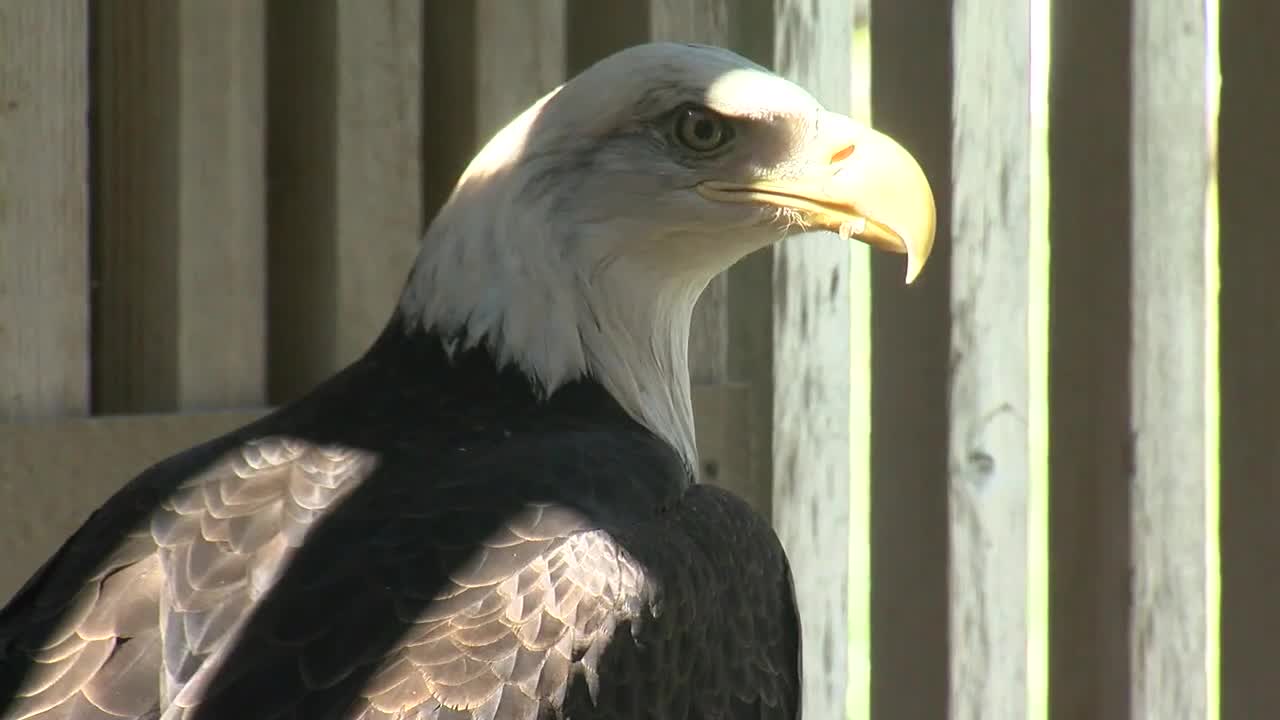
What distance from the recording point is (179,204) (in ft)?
10.2

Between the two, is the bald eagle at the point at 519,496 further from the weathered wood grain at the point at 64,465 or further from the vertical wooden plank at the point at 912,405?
the vertical wooden plank at the point at 912,405

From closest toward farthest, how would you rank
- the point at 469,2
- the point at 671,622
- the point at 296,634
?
the point at 296,634 → the point at 671,622 → the point at 469,2

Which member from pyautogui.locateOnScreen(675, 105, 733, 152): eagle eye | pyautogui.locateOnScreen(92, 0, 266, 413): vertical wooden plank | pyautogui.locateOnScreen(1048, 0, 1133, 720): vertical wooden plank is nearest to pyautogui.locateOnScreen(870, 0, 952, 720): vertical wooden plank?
pyautogui.locateOnScreen(1048, 0, 1133, 720): vertical wooden plank

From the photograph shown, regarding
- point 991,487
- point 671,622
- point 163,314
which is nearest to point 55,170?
point 163,314

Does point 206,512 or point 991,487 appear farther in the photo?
point 991,487

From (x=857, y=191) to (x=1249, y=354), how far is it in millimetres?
1145

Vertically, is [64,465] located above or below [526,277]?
below

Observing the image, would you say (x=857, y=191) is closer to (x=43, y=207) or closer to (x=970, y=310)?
(x=970, y=310)

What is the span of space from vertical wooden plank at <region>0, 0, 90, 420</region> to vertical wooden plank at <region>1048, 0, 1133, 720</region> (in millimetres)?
2015

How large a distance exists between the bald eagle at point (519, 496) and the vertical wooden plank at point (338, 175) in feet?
1.02

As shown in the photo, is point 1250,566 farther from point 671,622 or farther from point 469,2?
point 469,2

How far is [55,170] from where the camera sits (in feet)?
9.73

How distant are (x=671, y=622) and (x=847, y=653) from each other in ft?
4.55

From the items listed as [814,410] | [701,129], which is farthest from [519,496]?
[814,410]
